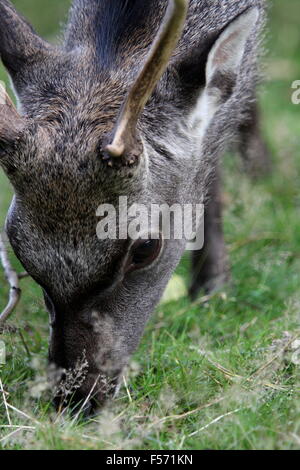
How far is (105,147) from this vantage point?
4078 millimetres

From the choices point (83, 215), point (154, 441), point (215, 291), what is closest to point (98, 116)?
point (83, 215)

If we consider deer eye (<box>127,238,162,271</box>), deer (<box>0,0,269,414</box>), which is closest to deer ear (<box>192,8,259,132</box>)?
deer (<box>0,0,269,414</box>)

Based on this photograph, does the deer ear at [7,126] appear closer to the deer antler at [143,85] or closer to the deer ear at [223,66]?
the deer antler at [143,85]

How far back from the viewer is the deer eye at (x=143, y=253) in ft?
14.7

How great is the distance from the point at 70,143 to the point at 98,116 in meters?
0.25

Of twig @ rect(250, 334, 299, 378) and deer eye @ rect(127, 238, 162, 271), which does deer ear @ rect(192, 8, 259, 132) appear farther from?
twig @ rect(250, 334, 299, 378)

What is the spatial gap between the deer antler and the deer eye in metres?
0.59

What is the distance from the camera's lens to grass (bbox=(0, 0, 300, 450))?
3916 mm

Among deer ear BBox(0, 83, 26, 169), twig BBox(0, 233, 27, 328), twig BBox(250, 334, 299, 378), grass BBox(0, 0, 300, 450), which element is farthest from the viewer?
twig BBox(0, 233, 27, 328)

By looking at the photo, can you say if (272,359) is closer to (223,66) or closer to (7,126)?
(223,66)

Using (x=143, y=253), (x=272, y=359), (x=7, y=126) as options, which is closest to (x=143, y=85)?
(x=7, y=126)

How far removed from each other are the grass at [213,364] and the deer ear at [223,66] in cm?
136

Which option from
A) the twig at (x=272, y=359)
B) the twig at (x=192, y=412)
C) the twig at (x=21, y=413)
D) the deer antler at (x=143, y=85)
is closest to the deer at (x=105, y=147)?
the deer antler at (x=143, y=85)

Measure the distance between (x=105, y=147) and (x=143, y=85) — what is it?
1.13 ft
